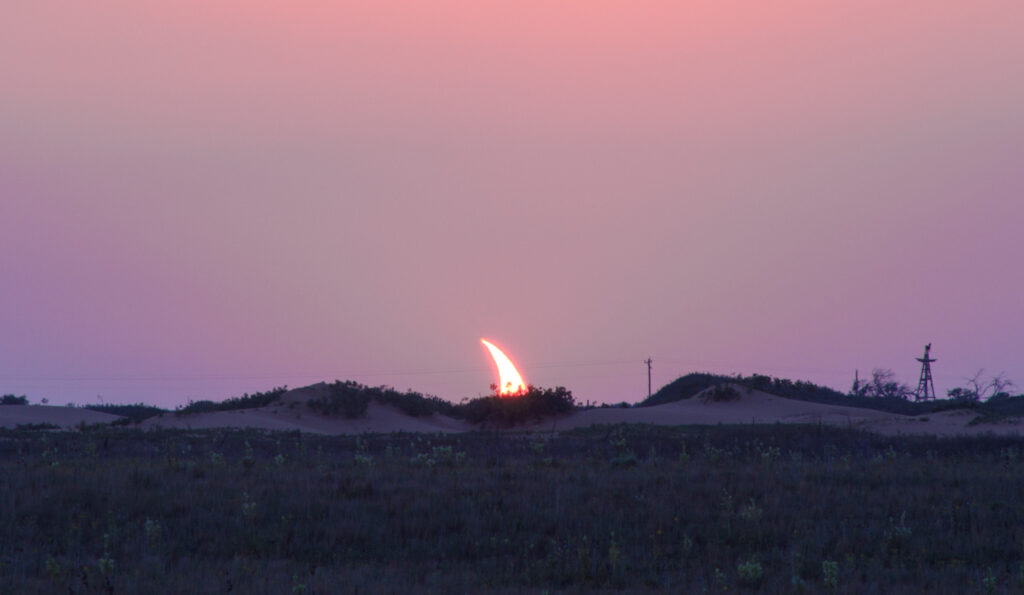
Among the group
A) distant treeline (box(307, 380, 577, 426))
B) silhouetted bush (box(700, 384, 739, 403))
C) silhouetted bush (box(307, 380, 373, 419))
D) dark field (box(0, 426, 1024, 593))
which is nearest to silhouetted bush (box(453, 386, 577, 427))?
distant treeline (box(307, 380, 577, 426))

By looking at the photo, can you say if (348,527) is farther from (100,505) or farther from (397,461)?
(397,461)

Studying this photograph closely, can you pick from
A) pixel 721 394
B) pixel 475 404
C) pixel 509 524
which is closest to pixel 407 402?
pixel 475 404

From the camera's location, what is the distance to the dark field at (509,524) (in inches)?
485

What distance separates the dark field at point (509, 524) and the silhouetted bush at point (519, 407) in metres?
20.6

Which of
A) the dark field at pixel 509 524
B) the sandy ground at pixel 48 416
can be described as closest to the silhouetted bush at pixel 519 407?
the sandy ground at pixel 48 416

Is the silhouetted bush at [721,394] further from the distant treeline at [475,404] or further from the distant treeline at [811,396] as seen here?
the distant treeline at [475,404]

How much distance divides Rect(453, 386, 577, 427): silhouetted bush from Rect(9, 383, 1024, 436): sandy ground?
57 cm

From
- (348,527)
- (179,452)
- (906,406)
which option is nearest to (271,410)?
(179,452)

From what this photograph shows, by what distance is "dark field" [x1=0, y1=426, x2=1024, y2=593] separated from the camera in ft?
40.4

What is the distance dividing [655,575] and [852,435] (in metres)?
18.2

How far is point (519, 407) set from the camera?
1693 inches

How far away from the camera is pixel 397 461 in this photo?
2119 centimetres

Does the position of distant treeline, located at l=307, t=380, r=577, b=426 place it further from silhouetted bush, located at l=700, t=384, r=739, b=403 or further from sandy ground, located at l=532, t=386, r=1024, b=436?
silhouetted bush, located at l=700, t=384, r=739, b=403

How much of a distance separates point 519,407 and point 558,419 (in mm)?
1820
